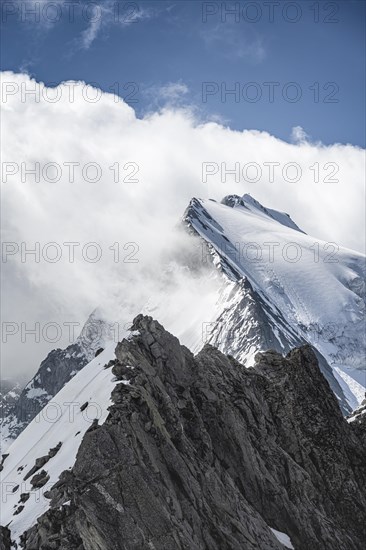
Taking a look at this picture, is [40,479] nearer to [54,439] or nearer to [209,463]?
[54,439]

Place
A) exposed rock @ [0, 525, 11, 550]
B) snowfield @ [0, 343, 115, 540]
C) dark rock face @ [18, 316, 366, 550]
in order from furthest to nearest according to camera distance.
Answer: snowfield @ [0, 343, 115, 540] → exposed rock @ [0, 525, 11, 550] → dark rock face @ [18, 316, 366, 550]

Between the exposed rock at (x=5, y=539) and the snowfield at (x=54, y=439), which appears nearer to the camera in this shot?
the exposed rock at (x=5, y=539)

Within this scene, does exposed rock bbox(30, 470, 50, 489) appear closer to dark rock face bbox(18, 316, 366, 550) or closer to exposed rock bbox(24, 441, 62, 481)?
exposed rock bbox(24, 441, 62, 481)

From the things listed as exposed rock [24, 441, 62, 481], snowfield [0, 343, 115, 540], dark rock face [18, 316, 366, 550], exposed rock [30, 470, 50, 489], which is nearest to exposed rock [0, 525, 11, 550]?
snowfield [0, 343, 115, 540]

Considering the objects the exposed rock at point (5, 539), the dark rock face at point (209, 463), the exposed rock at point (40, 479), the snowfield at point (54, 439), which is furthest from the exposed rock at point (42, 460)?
the dark rock face at point (209, 463)

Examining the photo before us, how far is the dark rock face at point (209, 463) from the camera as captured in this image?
37.8 metres

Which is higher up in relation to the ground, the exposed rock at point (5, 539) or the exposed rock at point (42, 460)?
the exposed rock at point (42, 460)

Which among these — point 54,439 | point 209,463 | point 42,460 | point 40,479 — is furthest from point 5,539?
point 209,463

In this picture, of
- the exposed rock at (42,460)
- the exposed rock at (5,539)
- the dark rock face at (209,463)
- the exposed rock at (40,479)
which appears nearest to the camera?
the dark rock face at (209,463)

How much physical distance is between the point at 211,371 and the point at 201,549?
18855mm

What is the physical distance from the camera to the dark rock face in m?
37.8

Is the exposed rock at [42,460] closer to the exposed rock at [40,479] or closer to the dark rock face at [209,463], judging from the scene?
the exposed rock at [40,479]

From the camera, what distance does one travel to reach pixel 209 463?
46000 mm

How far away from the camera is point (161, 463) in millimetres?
41375
